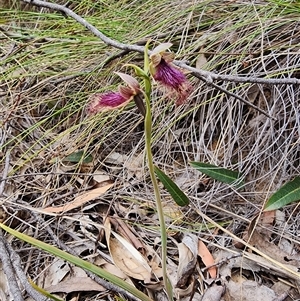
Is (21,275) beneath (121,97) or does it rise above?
beneath

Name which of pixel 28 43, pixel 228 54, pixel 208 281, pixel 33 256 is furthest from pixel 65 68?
→ pixel 208 281

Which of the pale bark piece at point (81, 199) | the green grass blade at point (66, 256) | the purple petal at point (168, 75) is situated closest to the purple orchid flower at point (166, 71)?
the purple petal at point (168, 75)

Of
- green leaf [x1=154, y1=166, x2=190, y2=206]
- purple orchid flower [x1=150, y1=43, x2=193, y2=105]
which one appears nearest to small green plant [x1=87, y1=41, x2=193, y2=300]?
purple orchid flower [x1=150, y1=43, x2=193, y2=105]

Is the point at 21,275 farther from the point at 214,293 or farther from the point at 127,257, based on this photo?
the point at 214,293

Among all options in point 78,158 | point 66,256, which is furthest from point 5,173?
point 66,256

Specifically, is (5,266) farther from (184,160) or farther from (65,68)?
(65,68)

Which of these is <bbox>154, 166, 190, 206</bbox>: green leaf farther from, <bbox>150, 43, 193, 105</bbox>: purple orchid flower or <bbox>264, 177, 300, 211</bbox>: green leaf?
<bbox>150, 43, 193, 105</bbox>: purple orchid flower
